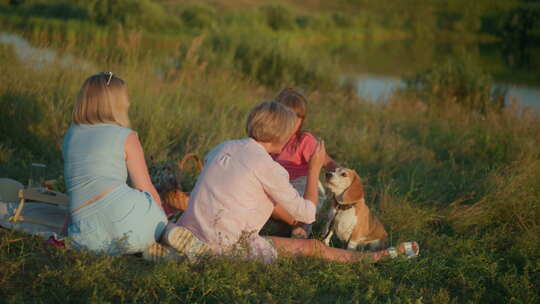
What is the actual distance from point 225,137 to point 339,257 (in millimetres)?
2769

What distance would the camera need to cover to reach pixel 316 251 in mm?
3555

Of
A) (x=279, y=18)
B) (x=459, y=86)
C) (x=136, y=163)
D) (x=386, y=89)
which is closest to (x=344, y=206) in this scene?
(x=136, y=163)

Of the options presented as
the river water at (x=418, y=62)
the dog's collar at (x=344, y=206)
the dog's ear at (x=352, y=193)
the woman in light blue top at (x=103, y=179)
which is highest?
the woman in light blue top at (x=103, y=179)

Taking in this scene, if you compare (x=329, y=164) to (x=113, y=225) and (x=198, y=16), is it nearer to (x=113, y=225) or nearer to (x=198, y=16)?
(x=113, y=225)

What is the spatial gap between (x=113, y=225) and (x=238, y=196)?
0.81 m

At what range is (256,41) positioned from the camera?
12289mm

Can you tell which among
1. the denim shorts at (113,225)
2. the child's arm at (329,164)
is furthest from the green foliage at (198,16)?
the denim shorts at (113,225)

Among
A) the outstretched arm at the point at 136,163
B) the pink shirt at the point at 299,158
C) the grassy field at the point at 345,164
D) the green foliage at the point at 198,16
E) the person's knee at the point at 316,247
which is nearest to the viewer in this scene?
the grassy field at the point at 345,164

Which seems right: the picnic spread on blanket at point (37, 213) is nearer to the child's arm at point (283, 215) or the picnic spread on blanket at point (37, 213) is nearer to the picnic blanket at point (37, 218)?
the picnic blanket at point (37, 218)

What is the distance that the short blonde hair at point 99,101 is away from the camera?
3.14m

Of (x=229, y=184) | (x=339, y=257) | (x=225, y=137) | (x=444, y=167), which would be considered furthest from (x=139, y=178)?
(x=444, y=167)

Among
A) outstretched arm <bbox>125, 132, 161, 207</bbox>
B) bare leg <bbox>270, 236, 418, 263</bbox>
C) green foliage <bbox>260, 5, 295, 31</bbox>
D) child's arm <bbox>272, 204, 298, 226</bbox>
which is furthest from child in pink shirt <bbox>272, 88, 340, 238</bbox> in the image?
green foliage <bbox>260, 5, 295, 31</bbox>

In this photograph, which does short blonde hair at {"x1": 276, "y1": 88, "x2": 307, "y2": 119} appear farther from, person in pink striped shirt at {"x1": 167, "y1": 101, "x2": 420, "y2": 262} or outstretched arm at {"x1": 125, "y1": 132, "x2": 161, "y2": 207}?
outstretched arm at {"x1": 125, "y1": 132, "x2": 161, "y2": 207}

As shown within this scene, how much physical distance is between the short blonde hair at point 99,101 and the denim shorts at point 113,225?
1.55ft
